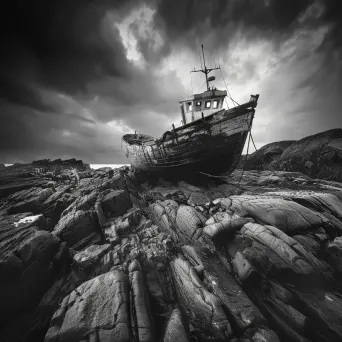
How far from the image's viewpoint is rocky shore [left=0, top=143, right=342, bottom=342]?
3477 mm

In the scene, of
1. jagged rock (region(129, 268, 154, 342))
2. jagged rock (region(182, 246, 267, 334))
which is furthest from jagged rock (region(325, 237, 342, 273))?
jagged rock (region(129, 268, 154, 342))

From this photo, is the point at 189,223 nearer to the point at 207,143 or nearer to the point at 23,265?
the point at 207,143

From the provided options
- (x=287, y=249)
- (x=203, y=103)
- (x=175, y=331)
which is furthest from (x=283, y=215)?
(x=203, y=103)

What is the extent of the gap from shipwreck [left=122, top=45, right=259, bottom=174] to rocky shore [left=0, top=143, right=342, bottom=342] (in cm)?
428

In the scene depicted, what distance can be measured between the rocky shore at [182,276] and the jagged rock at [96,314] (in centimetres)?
2

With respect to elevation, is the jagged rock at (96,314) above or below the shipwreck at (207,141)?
below

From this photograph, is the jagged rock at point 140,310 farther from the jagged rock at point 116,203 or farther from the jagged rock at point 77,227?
the jagged rock at point 116,203

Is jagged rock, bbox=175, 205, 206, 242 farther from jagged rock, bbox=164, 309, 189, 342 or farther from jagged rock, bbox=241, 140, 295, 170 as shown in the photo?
jagged rock, bbox=241, 140, 295, 170

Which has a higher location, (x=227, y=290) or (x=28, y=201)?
(x=28, y=201)

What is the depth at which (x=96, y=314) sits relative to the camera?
3.65m

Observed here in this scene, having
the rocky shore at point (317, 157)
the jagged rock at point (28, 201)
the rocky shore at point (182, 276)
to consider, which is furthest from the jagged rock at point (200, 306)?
the rocky shore at point (317, 157)

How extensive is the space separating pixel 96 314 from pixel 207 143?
985cm

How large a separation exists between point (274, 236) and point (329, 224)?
9.04ft

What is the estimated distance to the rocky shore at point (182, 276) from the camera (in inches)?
137
